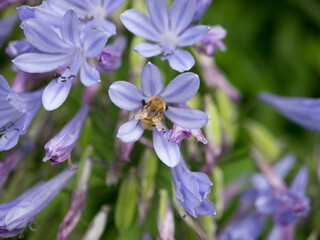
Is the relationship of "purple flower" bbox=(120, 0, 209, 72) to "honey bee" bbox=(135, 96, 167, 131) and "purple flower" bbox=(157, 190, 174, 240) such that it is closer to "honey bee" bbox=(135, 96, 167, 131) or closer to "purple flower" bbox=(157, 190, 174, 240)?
"honey bee" bbox=(135, 96, 167, 131)

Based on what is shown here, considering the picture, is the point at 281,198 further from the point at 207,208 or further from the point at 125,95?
the point at 125,95

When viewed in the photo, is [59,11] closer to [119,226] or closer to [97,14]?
[97,14]

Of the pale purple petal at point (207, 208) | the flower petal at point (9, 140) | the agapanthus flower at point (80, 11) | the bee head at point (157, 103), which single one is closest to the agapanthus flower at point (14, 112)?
the flower petal at point (9, 140)

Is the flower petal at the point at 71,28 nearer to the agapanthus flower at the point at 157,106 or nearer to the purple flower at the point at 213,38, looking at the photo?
the agapanthus flower at the point at 157,106

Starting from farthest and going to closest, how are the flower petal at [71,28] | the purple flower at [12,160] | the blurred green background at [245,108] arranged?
the blurred green background at [245,108]
the purple flower at [12,160]
the flower petal at [71,28]

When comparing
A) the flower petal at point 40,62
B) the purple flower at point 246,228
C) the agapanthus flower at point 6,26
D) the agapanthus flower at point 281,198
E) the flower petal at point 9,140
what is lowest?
the purple flower at point 246,228

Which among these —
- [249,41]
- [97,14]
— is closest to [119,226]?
[97,14]

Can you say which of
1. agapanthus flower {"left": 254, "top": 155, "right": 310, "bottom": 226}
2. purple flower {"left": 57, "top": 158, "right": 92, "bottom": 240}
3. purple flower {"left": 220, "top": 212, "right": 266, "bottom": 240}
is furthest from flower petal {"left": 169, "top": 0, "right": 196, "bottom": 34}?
purple flower {"left": 220, "top": 212, "right": 266, "bottom": 240}
